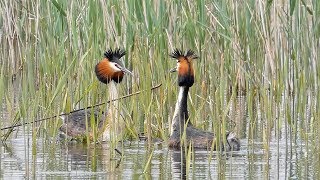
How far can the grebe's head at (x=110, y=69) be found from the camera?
888 centimetres

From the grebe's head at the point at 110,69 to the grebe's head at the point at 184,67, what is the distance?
1.56 feet

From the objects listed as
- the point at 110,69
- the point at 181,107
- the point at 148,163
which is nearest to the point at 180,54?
the point at 181,107

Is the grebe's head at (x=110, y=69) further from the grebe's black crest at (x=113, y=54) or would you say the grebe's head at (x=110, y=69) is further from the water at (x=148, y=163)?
the water at (x=148, y=163)

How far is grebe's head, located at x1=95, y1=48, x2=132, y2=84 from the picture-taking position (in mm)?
8875

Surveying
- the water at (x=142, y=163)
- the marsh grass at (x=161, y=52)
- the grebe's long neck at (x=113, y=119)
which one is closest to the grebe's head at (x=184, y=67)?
the marsh grass at (x=161, y=52)

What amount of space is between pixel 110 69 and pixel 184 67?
720 millimetres

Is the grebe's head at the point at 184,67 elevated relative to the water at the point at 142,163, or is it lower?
elevated

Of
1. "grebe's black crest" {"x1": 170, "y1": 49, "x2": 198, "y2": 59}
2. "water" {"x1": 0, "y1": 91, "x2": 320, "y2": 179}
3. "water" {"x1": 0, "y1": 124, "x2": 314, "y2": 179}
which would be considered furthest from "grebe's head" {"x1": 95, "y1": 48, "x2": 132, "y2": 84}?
"water" {"x1": 0, "y1": 124, "x2": 314, "y2": 179}

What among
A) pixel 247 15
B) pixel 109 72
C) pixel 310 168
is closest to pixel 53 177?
pixel 310 168

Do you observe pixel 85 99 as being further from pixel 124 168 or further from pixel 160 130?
pixel 124 168

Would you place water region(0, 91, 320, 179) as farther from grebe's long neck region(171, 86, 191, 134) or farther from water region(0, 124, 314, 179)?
grebe's long neck region(171, 86, 191, 134)

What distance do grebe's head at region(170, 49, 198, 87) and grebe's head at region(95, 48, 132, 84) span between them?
0.48 metres

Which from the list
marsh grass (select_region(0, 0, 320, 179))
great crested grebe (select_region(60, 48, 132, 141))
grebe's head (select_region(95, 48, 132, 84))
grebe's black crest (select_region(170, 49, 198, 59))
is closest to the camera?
marsh grass (select_region(0, 0, 320, 179))

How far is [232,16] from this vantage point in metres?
9.38
